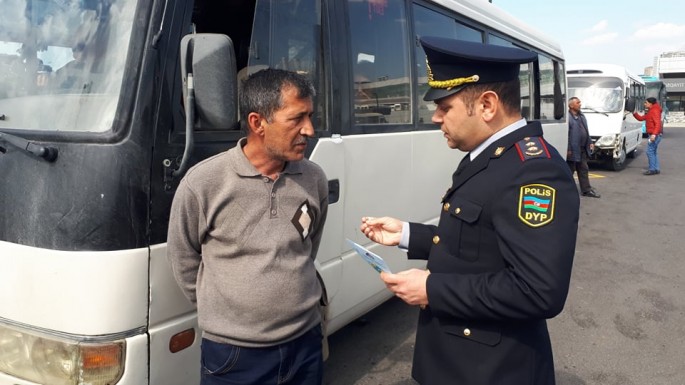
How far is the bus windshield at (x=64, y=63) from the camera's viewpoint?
1929 mm

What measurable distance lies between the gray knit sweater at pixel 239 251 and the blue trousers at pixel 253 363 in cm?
3

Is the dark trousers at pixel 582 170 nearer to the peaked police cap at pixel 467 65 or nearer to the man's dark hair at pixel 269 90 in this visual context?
the peaked police cap at pixel 467 65

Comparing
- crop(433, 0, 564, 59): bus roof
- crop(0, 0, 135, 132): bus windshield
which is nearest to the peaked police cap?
crop(0, 0, 135, 132): bus windshield

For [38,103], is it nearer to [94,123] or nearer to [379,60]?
[94,123]

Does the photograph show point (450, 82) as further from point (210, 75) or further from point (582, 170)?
point (582, 170)

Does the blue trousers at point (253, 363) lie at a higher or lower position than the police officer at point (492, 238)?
lower

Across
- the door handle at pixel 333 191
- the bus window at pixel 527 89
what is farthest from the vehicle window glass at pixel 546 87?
the door handle at pixel 333 191

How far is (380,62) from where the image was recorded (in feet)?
11.2

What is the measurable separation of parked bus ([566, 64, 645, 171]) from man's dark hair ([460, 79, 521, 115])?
43.6ft

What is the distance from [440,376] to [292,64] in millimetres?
1644

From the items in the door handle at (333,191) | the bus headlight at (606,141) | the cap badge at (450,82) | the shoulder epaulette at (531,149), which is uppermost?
the bus headlight at (606,141)

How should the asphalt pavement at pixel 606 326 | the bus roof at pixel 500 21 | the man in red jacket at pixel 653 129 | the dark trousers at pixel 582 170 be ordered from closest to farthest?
the asphalt pavement at pixel 606 326 → the bus roof at pixel 500 21 → the dark trousers at pixel 582 170 → the man in red jacket at pixel 653 129

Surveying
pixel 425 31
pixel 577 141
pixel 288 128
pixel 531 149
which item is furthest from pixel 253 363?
pixel 577 141

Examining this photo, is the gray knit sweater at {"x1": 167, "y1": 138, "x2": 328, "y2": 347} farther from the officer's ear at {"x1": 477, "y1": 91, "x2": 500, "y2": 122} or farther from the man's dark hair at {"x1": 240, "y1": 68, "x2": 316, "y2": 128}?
the officer's ear at {"x1": 477, "y1": 91, "x2": 500, "y2": 122}
